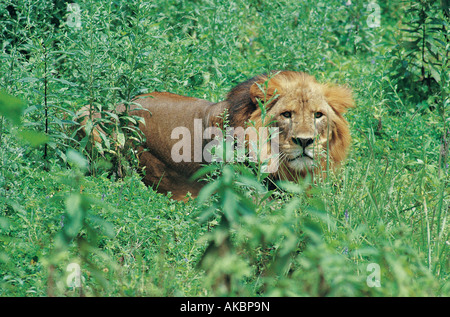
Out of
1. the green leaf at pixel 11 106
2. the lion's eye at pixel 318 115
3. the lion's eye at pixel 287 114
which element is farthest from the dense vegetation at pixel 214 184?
the lion's eye at pixel 287 114

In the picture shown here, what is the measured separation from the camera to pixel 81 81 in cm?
425

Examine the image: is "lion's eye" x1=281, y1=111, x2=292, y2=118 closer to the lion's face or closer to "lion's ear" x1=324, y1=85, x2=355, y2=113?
the lion's face

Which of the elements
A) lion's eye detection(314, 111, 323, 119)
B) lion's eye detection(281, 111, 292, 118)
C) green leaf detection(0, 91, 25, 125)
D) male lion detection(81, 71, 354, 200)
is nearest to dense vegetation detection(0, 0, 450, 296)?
green leaf detection(0, 91, 25, 125)

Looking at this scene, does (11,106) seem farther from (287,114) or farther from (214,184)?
(287,114)

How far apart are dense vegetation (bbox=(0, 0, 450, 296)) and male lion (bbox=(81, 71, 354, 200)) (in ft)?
0.80

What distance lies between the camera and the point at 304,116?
439cm

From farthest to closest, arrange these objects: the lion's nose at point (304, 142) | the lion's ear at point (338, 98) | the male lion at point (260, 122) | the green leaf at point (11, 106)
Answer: the lion's ear at point (338, 98) → the male lion at point (260, 122) → the lion's nose at point (304, 142) → the green leaf at point (11, 106)

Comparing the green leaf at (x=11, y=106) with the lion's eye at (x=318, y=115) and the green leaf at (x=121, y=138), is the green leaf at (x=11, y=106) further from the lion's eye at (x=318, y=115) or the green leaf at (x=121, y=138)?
the lion's eye at (x=318, y=115)

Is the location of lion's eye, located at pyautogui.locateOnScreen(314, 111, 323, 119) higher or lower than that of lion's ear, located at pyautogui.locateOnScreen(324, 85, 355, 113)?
lower

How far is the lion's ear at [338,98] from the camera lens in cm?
463

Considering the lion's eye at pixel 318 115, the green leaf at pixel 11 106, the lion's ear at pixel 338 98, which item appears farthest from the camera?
the lion's ear at pixel 338 98

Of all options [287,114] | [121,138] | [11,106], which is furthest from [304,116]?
[11,106]

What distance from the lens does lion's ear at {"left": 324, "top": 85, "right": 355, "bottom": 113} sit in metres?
4.63

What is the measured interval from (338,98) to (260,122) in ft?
2.17
